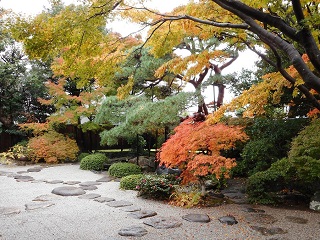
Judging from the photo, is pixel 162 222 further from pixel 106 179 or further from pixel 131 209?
pixel 106 179

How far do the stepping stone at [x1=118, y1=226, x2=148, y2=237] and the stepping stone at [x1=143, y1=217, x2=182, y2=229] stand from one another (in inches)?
12.3

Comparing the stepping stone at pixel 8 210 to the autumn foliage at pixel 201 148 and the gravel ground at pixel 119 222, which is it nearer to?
the gravel ground at pixel 119 222

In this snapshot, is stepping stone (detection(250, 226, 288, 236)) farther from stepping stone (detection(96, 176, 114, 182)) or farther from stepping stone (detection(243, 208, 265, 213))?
stepping stone (detection(96, 176, 114, 182))

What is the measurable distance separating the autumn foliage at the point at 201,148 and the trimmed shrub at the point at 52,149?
907 cm

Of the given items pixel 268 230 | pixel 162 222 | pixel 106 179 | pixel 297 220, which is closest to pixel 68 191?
pixel 106 179

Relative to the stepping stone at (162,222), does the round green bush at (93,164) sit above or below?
above

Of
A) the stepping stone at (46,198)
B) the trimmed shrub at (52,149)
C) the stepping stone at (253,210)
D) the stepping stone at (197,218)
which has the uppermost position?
the trimmed shrub at (52,149)

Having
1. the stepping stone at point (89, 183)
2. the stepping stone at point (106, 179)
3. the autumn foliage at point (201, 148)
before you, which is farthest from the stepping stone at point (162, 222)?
the stepping stone at point (106, 179)

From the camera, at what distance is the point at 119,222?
5348 mm

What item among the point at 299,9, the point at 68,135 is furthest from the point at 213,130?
the point at 68,135

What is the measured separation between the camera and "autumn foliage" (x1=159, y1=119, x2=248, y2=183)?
6582 mm

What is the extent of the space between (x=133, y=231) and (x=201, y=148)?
10.0 feet

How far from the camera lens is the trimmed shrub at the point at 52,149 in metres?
14.1

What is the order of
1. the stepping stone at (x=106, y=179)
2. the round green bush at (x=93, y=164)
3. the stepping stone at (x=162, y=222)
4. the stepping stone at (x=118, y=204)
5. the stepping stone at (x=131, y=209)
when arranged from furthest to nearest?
the round green bush at (x=93, y=164) < the stepping stone at (x=106, y=179) < the stepping stone at (x=118, y=204) < the stepping stone at (x=131, y=209) < the stepping stone at (x=162, y=222)
